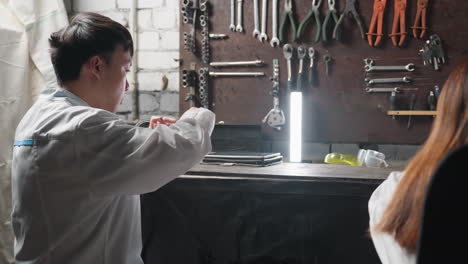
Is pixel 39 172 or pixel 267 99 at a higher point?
pixel 267 99

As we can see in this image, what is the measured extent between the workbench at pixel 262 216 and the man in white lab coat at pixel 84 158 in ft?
1.21

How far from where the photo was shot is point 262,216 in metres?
1.80

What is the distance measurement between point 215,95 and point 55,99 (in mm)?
1296

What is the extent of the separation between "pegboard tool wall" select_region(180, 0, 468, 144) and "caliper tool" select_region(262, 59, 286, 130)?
37 millimetres

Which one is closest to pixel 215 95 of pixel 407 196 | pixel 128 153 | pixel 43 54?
pixel 43 54

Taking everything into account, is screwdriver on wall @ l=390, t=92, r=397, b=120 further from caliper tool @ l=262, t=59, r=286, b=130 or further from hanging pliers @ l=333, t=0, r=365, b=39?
caliper tool @ l=262, t=59, r=286, b=130

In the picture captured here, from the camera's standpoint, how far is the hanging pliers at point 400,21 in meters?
2.36

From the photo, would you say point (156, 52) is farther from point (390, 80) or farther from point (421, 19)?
point (421, 19)

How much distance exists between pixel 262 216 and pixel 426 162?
0.95 m

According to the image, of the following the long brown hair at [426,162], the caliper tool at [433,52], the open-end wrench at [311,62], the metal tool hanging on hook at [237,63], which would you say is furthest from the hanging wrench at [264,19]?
the long brown hair at [426,162]

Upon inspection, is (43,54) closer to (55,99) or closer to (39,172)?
(55,99)

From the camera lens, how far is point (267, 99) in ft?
8.52

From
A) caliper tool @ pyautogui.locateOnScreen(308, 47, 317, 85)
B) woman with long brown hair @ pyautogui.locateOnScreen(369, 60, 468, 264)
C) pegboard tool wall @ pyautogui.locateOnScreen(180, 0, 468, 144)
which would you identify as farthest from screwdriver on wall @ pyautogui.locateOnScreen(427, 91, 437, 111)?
woman with long brown hair @ pyautogui.locateOnScreen(369, 60, 468, 264)

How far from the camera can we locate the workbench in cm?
171
